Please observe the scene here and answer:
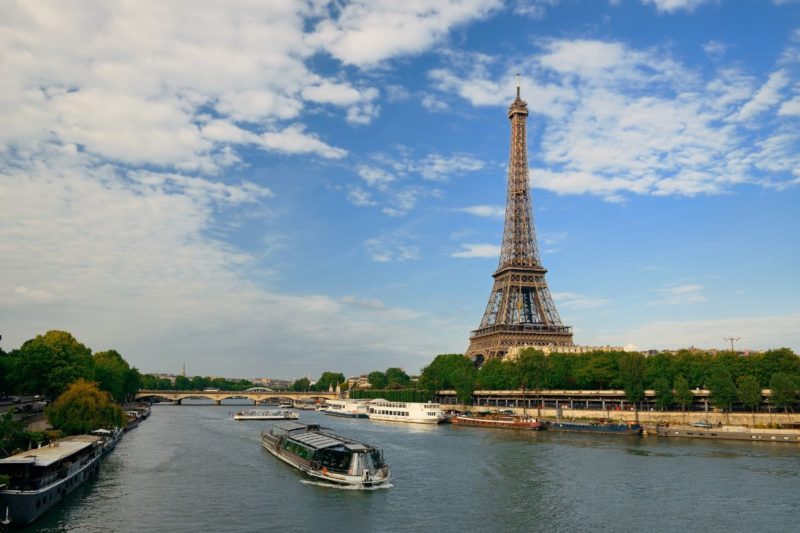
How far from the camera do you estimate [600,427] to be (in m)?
82.4

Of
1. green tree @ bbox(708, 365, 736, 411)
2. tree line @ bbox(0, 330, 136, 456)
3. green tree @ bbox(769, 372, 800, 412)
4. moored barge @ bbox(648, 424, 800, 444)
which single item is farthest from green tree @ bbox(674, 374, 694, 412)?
tree line @ bbox(0, 330, 136, 456)

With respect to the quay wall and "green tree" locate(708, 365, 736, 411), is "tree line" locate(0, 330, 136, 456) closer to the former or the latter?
the quay wall

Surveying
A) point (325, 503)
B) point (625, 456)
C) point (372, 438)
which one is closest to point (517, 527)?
point (325, 503)

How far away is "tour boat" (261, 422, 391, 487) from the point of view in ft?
139

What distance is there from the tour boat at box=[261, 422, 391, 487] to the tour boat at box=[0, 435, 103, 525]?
1519 centimetres

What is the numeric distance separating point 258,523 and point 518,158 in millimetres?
119827

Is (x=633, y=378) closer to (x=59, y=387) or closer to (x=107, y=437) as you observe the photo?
(x=107, y=437)

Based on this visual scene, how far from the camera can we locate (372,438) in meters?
77.9

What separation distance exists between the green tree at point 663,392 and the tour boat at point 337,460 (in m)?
53.3

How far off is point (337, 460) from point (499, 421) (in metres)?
53.8

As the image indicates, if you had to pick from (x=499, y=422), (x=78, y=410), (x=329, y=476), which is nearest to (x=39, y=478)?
(x=329, y=476)

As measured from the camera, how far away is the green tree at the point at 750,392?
259 ft

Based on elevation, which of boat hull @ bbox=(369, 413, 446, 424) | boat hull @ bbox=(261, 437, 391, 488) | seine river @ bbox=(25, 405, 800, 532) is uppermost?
boat hull @ bbox=(261, 437, 391, 488)

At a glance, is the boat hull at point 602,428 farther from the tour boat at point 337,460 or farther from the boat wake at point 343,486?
the boat wake at point 343,486
